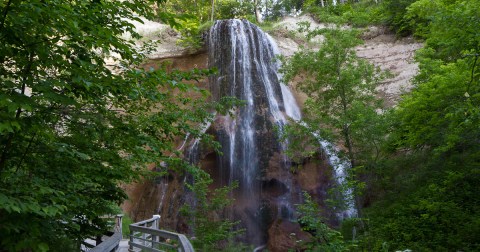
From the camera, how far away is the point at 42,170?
368 cm

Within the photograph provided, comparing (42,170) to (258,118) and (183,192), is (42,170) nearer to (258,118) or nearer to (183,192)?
(183,192)

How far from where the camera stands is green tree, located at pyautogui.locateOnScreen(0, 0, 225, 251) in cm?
294

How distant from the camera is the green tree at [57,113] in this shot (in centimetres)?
294

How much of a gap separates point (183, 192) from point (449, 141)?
12252 mm

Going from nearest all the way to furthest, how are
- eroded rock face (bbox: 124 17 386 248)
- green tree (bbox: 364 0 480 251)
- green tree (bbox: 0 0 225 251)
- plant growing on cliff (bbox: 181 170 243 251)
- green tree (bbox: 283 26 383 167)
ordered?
green tree (bbox: 0 0 225 251)
green tree (bbox: 364 0 480 251)
plant growing on cliff (bbox: 181 170 243 251)
green tree (bbox: 283 26 383 167)
eroded rock face (bbox: 124 17 386 248)

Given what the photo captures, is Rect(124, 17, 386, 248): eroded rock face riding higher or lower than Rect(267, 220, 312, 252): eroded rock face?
higher

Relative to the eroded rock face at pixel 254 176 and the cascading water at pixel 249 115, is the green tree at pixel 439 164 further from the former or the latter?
the cascading water at pixel 249 115

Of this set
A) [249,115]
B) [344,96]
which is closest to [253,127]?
[249,115]

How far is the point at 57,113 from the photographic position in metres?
3.69

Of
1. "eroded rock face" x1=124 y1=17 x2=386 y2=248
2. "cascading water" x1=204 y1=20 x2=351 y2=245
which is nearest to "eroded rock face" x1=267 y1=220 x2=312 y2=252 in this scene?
"eroded rock face" x1=124 y1=17 x2=386 y2=248

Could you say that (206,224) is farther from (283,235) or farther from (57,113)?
(57,113)

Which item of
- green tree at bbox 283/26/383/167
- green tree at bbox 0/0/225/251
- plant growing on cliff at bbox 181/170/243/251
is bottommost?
plant growing on cliff at bbox 181/170/243/251

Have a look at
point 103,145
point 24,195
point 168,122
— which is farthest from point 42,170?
point 168,122

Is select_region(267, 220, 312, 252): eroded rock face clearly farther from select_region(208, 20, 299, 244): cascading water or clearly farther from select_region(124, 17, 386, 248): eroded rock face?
select_region(208, 20, 299, 244): cascading water
